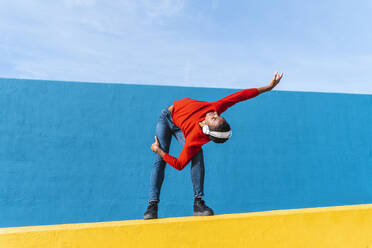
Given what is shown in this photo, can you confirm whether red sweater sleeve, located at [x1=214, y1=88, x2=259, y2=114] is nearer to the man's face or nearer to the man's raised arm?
the man's raised arm

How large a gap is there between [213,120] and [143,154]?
2.19m

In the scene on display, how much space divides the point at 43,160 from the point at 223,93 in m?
2.62

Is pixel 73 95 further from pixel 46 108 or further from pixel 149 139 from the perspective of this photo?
pixel 149 139

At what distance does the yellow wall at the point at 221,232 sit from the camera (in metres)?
1.53

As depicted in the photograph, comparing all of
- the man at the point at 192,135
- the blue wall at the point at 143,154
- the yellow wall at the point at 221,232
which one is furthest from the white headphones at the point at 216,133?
the blue wall at the point at 143,154

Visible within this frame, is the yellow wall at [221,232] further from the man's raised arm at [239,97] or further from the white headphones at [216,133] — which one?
the man's raised arm at [239,97]

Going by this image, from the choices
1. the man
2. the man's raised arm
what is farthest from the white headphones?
the man's raised arm

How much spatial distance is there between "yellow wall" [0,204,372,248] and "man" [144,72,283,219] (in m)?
0.21

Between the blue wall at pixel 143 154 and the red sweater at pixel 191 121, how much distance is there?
6.19 feet

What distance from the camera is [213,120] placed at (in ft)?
5.86

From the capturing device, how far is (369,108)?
446 centimetres

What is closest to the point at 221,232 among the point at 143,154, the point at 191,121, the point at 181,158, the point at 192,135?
the point at 181,158

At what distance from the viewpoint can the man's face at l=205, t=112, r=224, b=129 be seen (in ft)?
5.78

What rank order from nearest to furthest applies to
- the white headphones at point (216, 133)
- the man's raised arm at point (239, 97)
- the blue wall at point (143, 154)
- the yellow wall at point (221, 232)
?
the yellow wall at point (221, 232) → the white headphones at point (216, 133) → the man's raised arm at point (239, 97) → the blue wall at point (143, 154)
